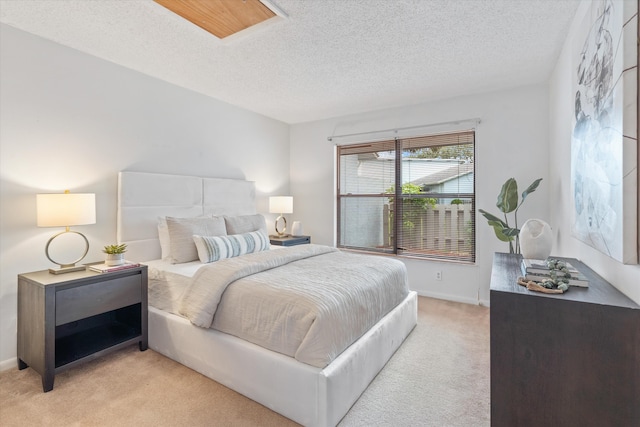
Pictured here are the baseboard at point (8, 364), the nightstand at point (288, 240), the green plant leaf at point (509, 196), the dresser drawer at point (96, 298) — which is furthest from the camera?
the nightstand at point (288, 240)

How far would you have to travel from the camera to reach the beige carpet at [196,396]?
171 cm

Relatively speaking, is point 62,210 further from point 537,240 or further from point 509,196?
point 509,196

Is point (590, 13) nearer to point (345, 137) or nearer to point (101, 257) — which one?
point (345, 137)

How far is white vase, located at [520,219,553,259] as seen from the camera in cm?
184

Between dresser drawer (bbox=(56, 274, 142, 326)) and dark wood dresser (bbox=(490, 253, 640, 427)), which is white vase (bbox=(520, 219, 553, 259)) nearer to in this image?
dark wood dresser (bbox=(490, 253, 640, 427))

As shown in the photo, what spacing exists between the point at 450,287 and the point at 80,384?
11.6ft

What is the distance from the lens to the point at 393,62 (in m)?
2.77

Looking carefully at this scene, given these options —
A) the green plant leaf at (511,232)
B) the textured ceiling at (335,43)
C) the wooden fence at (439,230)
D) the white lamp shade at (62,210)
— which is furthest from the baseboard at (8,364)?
the green plant leaf at (511,232)

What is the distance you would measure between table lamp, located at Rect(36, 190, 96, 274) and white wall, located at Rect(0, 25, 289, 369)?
277mm

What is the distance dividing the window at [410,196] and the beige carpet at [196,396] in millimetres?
1632

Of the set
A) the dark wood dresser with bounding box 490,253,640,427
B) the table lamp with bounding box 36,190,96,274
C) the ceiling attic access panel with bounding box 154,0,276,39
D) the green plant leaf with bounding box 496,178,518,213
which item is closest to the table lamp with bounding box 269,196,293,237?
the table lamp with bounding box 36,190,96,274

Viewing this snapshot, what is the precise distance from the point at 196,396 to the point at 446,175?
3369mm

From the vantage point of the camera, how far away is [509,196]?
3121 mm

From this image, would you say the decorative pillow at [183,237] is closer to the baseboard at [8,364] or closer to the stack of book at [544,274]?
the baseboard at [8,364]
